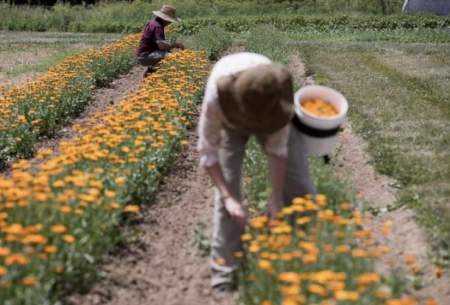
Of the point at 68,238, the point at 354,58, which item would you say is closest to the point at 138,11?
the point at 354,58

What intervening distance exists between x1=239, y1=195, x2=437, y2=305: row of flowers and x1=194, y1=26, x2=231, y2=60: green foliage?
10.2 meters

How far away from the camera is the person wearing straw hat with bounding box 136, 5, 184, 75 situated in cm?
955

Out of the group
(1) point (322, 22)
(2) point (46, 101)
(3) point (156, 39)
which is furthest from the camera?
(1) point (322, 22)

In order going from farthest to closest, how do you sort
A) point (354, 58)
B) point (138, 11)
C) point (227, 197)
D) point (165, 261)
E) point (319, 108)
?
point (138, 11) → point (354, 58) → point (165, 261) → point (319, 108) → point (227, 197)

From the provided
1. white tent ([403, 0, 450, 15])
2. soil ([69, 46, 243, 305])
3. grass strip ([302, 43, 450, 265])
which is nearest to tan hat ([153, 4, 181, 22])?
grass strip ([302, 43, 450, 265])

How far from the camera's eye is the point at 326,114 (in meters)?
3.80

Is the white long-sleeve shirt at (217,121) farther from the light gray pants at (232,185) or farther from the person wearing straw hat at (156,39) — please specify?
the person wearing straw hat at (156,39)

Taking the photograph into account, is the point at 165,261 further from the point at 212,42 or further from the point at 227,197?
the point at 212,42

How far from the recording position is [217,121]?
3324 mm

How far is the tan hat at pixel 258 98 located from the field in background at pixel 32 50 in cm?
918

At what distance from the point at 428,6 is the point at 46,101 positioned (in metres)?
21.8

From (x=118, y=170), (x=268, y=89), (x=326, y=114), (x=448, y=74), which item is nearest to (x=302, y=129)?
(x=326, y=114)

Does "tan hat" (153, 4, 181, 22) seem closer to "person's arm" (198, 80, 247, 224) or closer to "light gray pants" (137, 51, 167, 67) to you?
"light gray pants" (137, 51, 167, 67)

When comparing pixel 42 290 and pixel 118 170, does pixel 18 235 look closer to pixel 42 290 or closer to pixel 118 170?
pixel 42 290
